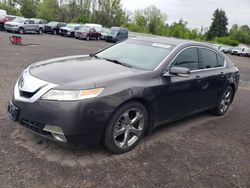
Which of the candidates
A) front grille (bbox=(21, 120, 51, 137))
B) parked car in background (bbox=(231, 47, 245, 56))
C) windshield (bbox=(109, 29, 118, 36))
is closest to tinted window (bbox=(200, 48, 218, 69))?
front grille (bbox=(21, 120, 51, 137))

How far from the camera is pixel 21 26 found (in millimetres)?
27125

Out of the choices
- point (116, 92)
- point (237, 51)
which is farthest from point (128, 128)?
point (237, 51)

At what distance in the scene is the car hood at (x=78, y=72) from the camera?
10.7 feet

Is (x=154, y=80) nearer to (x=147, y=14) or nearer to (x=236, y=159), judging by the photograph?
(x=236, y=159)

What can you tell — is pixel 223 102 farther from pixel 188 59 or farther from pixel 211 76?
pixel 188 59

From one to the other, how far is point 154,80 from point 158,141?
3.29ft

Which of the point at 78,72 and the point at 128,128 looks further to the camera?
the point at 128,128

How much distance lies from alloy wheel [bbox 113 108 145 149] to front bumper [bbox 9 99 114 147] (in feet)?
1.03

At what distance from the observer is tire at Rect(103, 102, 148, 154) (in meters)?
3.44

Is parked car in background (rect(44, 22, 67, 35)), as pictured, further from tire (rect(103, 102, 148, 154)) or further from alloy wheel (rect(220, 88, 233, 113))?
tire (rect(103, 102, 148, 154))

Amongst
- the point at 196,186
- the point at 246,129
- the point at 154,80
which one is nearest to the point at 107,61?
the point at 154,80

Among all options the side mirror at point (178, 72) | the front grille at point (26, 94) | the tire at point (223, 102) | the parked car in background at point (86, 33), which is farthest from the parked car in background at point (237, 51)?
the front grille at point (26, 94)

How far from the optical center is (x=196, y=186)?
3145 mm

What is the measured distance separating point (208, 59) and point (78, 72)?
8.85 feet
